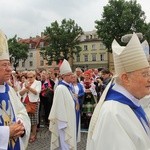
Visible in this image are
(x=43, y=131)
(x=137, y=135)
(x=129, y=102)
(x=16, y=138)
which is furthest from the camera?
(x=43, y=131)

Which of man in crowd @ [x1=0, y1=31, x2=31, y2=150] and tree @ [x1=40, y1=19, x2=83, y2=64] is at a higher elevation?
tree @ [x1=40, y1=19, x2=83, y2=64]

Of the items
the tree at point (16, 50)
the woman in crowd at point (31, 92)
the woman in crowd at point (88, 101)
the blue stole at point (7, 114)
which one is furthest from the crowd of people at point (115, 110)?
the tree at point (16, 50)

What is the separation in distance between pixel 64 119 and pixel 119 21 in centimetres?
4326

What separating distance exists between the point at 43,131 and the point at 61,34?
55638 millimetres

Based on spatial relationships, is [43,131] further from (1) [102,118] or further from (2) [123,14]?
(2) [123,14]

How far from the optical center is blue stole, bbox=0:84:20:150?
13.1 ft

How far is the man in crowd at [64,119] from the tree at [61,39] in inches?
2227

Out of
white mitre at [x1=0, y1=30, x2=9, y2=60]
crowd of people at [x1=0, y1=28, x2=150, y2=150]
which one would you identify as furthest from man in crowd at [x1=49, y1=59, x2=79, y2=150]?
white mitre at [x1=0, y1=30, x2=9, y2=60]

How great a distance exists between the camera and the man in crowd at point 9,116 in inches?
150

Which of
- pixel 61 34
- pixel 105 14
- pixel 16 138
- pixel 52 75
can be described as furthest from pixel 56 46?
pixel 16 138

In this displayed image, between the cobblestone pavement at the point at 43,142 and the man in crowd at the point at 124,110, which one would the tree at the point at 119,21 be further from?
the man in crowd at the point at 124,110

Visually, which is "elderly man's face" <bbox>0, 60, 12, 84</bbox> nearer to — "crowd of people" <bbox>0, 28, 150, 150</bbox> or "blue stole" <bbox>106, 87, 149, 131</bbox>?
"crowd of people" <bbox>0, 28, 150, 150</bbox>

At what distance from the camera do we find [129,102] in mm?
2910

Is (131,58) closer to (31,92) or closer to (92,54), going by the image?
(31,92)
